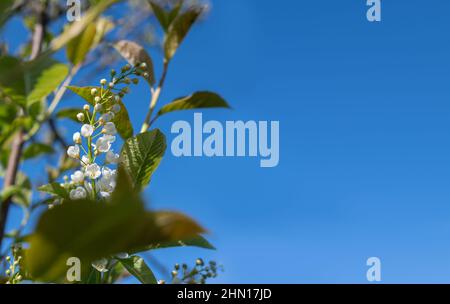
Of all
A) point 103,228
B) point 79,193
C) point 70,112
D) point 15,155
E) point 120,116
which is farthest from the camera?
point 70,112

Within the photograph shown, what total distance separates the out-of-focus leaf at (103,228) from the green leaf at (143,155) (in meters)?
0.37

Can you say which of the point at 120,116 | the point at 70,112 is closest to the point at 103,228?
the point at 120,116

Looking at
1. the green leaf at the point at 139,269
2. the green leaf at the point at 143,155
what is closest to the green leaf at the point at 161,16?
the green leaf at the point at 143,155

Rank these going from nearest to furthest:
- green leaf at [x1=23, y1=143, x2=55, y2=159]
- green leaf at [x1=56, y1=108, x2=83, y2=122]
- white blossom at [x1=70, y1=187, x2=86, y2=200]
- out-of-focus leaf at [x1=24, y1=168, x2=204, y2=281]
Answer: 1. out-of-focus leaf at [x1=24, y1=168, x2=204, y2=281]
2. white blossom at [x1=70, y1=187, x2=86, y2=200]
3. green leaf at [x1=56, y1=108, x2=83, y2=122]
4. green leaf at [x1=23, y1=143, x2=55, y2=159]

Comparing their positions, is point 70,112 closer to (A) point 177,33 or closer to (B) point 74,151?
(A) point 177,33

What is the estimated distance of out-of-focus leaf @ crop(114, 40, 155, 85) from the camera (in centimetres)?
80

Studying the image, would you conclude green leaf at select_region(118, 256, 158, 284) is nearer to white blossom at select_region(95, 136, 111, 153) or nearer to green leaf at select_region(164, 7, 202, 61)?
white blossom at select_region(95, 136, 111, 153)

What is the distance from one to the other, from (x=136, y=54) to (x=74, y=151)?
9.6 inches

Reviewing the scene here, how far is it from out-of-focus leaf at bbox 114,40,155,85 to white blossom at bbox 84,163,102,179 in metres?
0.23

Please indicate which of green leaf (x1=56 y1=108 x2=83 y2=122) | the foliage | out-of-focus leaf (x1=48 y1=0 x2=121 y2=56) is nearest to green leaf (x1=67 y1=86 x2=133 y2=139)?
the foliage

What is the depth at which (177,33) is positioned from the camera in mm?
835

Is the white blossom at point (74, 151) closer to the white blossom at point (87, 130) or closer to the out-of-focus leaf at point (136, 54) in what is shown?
the white blossom at point (87, 130)
